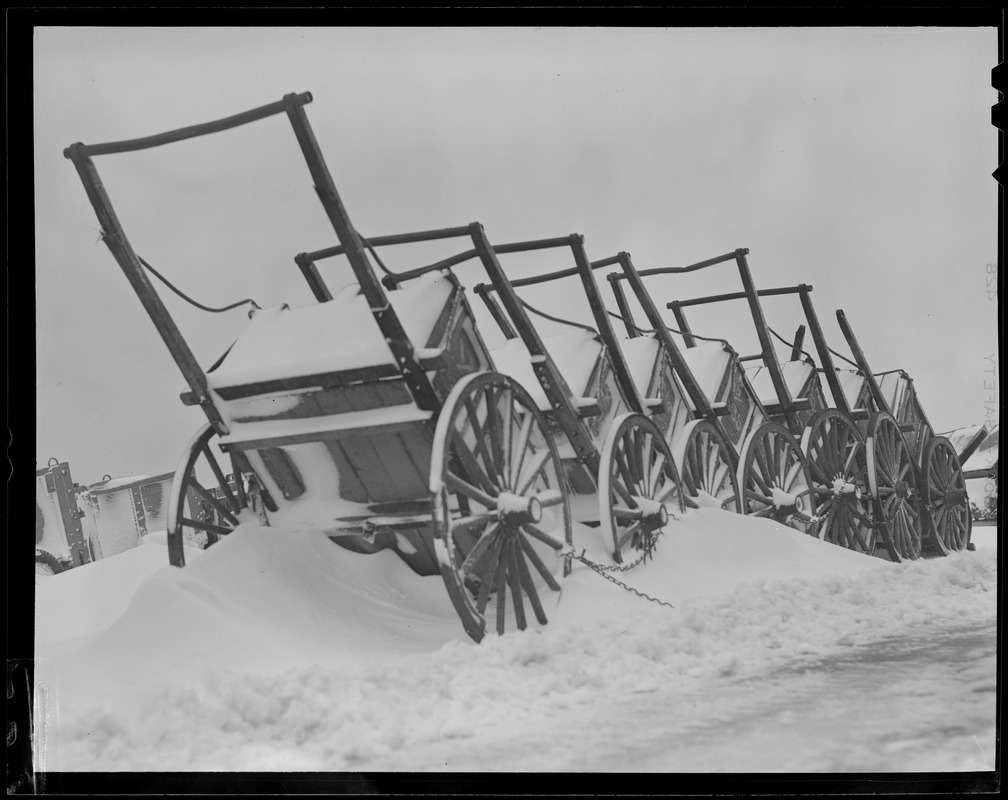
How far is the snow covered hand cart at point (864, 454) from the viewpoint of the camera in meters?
6.43

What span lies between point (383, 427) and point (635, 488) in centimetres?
166

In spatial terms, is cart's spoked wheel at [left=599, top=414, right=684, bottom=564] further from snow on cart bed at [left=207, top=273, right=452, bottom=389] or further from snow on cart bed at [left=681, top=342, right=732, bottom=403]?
snow on cart bed at [left=207, top=273, right=452, bottom=389]

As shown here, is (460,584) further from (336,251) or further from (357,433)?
(336,251)

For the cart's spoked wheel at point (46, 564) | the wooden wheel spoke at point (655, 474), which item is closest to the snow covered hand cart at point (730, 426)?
the wooden wheel spoke at point (655, 474)

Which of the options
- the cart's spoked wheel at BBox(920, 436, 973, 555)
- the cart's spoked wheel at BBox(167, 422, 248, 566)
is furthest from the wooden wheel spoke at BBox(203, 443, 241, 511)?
the cart's spoked wheel at BBox(920, 436, 973, 555)

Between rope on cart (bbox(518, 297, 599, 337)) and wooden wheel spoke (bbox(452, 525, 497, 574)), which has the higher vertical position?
rope on cart (bbox(518, 297, 599, 337))

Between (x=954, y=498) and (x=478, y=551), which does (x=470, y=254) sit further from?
(x=954, y=498)

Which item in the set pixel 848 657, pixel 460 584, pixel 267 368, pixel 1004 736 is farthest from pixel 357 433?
pixel 1004 736

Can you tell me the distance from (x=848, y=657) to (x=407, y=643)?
2054mm

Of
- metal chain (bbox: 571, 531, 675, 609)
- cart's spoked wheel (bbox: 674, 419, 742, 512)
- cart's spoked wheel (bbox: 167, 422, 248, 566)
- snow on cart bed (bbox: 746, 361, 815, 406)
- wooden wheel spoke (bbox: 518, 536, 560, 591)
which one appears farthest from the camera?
snow on cart bed (bbox: 746, 361, 815, 406)

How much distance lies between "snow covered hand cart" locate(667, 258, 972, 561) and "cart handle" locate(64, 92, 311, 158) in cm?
316

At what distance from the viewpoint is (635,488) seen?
5082mm

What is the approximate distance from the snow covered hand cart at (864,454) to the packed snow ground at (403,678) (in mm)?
2194

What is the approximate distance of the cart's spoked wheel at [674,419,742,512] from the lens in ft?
18.7
